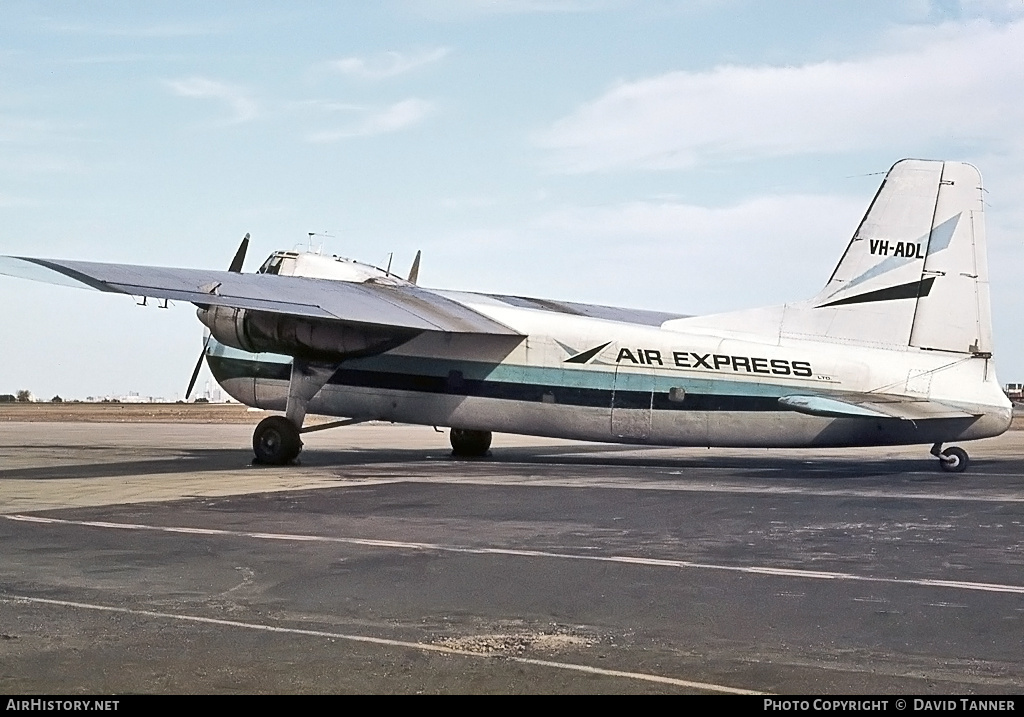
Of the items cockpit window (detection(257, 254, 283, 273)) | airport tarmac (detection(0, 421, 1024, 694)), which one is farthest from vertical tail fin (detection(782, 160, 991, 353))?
cockpit window (detection(257, 254, 283, 273))

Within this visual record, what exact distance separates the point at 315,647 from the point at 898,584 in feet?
19.0

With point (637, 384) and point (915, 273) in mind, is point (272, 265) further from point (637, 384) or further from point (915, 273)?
point (915, 273)

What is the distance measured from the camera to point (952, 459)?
2491 cm

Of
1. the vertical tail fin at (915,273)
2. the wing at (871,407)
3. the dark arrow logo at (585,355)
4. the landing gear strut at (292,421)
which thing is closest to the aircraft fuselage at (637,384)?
the dark arrow logo at (585,355)

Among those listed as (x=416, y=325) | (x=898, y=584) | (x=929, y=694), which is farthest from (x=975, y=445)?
(x=929, y=694)

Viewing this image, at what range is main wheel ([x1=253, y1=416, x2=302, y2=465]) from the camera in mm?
27203

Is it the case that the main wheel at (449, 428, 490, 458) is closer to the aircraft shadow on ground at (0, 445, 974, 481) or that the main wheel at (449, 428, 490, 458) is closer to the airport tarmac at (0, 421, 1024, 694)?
the aircraft shadow on ground at (0, 445, 974, 481)

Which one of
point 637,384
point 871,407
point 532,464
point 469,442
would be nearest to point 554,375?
point 637,384

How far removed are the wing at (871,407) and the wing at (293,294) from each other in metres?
7.50

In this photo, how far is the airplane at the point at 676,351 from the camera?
23.7 m

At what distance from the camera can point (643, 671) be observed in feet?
24.6

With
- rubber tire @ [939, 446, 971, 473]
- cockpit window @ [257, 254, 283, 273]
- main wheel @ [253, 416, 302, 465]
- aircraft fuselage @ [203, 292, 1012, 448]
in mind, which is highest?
cockpit window @ [257, 254, 283, 273]

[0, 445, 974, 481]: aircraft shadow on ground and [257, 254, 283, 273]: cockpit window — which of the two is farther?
[257, 254, 283, 273]: cockpit window
